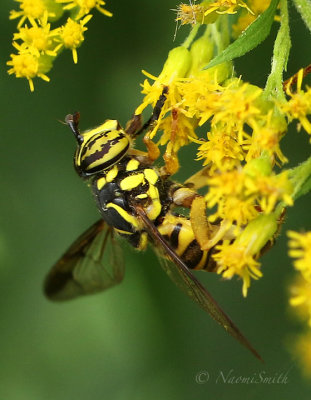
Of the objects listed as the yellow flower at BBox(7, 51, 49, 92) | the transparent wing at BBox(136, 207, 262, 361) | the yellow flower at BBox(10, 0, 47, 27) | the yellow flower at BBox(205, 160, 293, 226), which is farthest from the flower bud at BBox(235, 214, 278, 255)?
the yellow flower at BBox(10, 0, 47, 27)

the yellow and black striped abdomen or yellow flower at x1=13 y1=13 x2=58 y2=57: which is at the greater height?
yellow flower at x1=13 y1=13 x2=58 y2=57

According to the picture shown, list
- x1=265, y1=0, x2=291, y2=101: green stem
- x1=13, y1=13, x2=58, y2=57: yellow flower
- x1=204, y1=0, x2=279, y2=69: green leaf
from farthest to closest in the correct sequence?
x1=13, y1=13, x2=58, y2=57: yellow flower < x1=265, y1=0, x2=291, y2=101: green stem < x1=204, y1=0, x2=279, y2=69: green leaf

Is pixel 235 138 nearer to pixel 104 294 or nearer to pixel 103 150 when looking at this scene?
pixel 103 150

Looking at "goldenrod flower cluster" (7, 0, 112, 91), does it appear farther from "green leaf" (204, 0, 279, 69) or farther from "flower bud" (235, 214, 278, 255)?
"flower bud" (235, 214, 278, 255)

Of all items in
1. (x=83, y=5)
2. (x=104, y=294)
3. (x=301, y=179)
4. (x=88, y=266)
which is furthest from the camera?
(x=104, y=294)

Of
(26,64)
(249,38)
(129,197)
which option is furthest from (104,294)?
(249,38)

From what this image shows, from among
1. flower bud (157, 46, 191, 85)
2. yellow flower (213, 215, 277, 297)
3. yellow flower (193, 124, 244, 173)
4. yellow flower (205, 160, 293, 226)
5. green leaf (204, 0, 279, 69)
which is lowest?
yellow flower (213, 215, 277, 297)

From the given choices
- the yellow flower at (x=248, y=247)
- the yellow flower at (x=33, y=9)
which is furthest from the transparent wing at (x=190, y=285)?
the yellow flower at (x=33, y=9)
